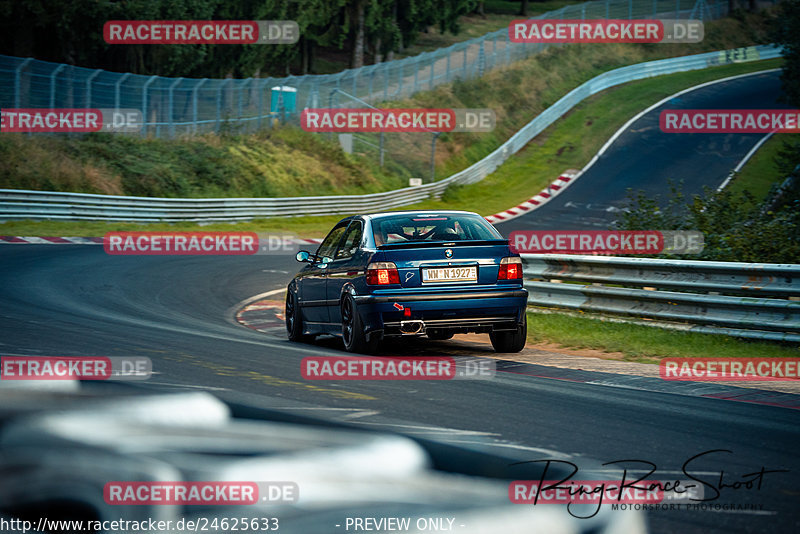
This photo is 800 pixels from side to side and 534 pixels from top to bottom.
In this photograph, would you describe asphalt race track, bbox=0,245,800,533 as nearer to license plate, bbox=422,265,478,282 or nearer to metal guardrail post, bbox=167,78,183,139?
license plate, bbox=422,265,478,282

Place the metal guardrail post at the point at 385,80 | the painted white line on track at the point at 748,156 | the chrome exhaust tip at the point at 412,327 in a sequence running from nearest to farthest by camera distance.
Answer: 1. the chrome exhaust tip at the point at 412,327
2. the painted white line on track at the point at 748,156
3. the metal guardrail post at the point at 385,80

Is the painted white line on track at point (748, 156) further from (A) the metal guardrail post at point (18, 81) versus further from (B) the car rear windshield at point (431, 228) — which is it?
(B) the car rear windshield at point (431, 228)

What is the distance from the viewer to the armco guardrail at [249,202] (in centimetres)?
2700

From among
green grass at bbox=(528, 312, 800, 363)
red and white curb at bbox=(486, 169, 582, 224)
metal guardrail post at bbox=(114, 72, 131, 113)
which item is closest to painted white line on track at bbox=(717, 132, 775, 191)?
red and white curb at bbox=(486, 169, 582, 224)

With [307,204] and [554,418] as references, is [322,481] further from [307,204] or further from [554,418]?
[307,204]

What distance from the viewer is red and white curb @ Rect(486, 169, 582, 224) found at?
35.8m

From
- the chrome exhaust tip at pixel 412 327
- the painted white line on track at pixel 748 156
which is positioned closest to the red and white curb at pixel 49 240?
the chrome exhaust tip at pixel 412 327

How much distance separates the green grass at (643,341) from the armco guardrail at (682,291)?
159mm

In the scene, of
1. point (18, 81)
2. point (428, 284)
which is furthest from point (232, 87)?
point (428, 284)

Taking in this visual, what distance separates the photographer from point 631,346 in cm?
1036

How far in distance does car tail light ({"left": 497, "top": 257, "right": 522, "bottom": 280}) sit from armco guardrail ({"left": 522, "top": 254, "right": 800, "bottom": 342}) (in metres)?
2.54

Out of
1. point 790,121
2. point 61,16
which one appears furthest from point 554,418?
point 790,121

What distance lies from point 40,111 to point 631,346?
24.6 m

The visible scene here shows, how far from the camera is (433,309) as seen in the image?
29.8ft
